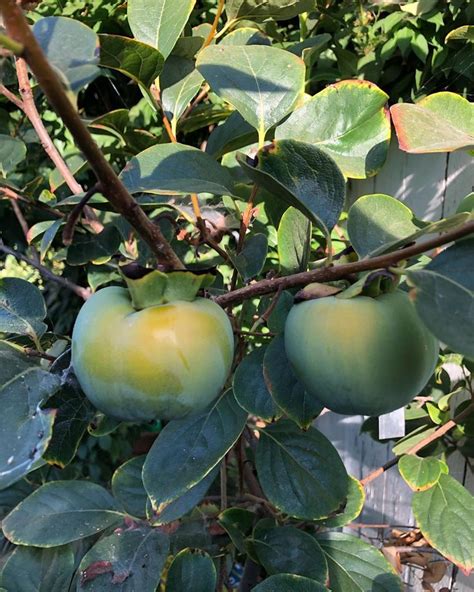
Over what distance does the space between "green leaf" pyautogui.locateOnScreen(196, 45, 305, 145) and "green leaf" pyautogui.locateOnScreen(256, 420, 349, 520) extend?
1.41 ft

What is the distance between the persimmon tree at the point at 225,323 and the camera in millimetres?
387

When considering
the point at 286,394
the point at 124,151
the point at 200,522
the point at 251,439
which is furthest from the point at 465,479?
the point at 124,151

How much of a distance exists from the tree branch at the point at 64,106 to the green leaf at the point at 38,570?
64 centimetres

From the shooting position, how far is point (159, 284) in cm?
41

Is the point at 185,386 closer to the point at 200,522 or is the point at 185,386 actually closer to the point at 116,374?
the point at 116,374

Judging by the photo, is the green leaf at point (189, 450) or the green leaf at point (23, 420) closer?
the green leaf at point (23, 420)

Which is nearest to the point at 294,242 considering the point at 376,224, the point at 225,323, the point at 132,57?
the point at 376,224

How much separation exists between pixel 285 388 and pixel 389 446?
123 cm

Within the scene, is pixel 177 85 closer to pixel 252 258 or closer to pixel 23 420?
pixel 252 258

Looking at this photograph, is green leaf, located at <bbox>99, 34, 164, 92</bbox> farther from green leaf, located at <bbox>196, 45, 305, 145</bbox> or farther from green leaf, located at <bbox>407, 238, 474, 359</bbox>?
green leaf, located at <bbox>407, 238, 474, 359</bbox>

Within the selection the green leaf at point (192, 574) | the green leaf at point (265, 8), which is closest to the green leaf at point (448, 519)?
the green leaf at point (192, 574)

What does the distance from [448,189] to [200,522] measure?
107 cm

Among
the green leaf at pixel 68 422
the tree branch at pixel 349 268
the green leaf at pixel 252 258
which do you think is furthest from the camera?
the green leaf at pixel 252 258

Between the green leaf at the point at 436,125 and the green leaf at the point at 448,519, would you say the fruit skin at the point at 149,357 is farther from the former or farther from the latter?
the green leaf at the point at 448,519
